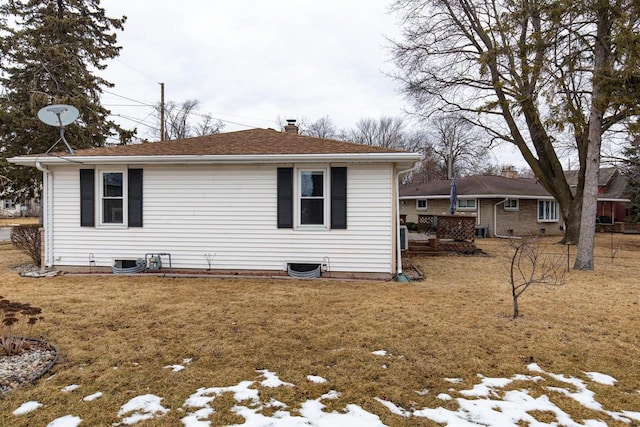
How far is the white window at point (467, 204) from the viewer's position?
20.3 meters

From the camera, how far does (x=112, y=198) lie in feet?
26.7

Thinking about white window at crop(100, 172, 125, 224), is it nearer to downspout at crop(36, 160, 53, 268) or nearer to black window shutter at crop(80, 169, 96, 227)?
black window shutter at crop(80, 169, 96, 227)

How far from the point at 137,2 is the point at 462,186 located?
18.5 metres

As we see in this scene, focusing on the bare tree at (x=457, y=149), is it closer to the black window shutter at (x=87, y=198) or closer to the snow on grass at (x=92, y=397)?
the black window shutter at (x=87, y=198)

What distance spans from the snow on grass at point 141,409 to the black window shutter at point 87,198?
6.46 metres

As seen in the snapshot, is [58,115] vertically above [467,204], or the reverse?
[58,115]

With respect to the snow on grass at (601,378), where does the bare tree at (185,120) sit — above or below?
above

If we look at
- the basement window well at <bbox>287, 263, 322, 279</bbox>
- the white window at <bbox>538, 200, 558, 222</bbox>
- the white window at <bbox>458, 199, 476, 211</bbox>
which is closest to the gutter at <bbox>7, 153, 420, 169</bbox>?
the basement window well at <bbox>287, 263, 322, 279</bbox>

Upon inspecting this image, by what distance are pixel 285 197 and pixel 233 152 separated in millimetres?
1472

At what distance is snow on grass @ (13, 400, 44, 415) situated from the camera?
2.64 metres

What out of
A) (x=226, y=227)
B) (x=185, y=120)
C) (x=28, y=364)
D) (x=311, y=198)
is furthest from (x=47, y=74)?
(x=185, y=120)

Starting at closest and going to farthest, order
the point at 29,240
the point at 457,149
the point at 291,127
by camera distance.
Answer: the point at 29,240 → the point at 291,127 → the point at 457,149

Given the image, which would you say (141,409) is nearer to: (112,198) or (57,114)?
(112,198)

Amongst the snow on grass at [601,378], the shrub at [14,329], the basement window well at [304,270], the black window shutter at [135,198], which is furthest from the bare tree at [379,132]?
the snow on grass at [601,378]
